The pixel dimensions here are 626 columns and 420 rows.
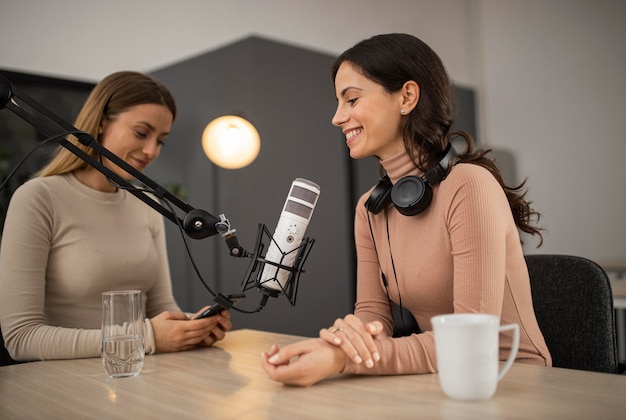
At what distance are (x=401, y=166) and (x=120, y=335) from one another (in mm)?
760

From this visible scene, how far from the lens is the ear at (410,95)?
4.83 feet

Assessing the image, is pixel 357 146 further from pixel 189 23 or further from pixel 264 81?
pixel 189 23

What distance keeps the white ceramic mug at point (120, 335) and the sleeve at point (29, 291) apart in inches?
10.6

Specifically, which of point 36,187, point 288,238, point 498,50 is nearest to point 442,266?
point 288,238

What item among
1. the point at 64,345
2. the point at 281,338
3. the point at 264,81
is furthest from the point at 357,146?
the point at 264,81

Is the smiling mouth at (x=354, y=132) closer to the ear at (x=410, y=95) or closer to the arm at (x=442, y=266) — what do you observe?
the ear at (x=410, y=95)

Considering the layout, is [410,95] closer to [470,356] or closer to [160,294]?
[470,356]

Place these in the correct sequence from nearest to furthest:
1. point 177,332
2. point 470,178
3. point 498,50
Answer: point 470,178, point 177,332, point 498,50

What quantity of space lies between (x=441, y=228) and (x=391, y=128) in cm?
29

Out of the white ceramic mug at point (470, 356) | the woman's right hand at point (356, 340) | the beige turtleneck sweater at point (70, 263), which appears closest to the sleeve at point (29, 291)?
the beige turtleneck sweater at point (70, 263)

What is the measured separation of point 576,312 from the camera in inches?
59.0

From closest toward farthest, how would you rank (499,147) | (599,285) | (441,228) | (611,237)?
1. (441,228)
2. (599,285)
3. (611,237)
4. (499,147)

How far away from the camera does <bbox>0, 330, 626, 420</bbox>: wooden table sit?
85 cm

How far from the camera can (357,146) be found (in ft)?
4.93
